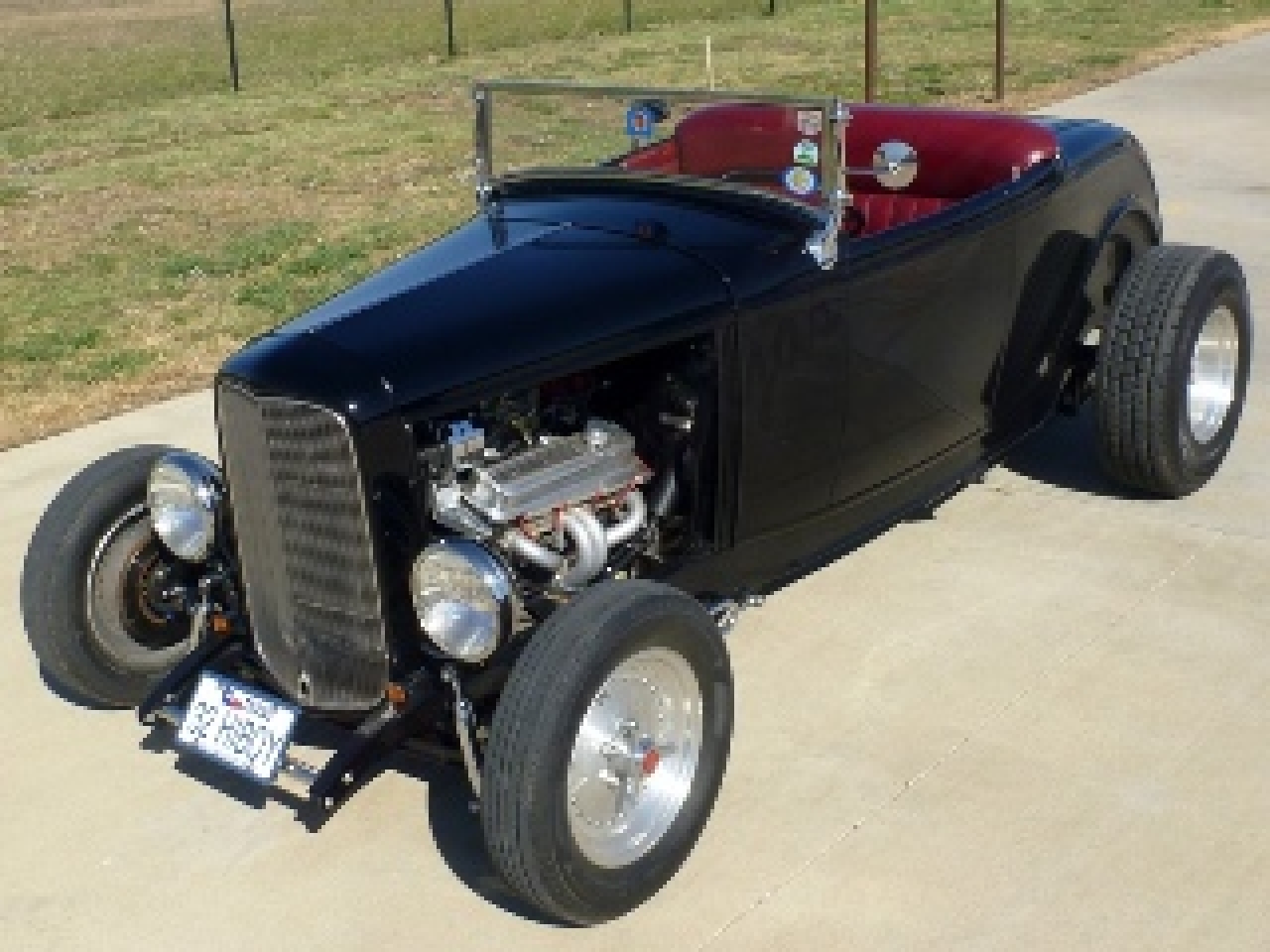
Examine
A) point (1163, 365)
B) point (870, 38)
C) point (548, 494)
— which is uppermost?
point (870, 38)

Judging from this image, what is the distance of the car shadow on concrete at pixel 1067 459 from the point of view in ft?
18.1

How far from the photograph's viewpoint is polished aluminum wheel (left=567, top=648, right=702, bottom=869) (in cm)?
345

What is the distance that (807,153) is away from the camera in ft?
14.1

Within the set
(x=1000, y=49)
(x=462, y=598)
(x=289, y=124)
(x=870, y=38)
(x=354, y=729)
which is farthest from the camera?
(x=289, y=124)

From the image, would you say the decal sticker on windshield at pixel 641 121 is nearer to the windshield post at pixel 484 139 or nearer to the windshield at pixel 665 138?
the windshield at pixel 665 138

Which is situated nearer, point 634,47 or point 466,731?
point 466,731

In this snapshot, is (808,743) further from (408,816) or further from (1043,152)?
(1043,152)

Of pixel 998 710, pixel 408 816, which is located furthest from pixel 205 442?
pixel 998 710

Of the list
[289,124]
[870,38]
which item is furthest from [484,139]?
[289,124]

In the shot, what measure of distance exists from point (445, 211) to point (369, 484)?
698 cm

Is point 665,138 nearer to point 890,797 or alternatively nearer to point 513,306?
point 513,306

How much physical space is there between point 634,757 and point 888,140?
2703mm

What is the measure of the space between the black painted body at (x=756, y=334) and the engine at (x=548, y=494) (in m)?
0.11

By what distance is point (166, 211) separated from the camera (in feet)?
35.2
